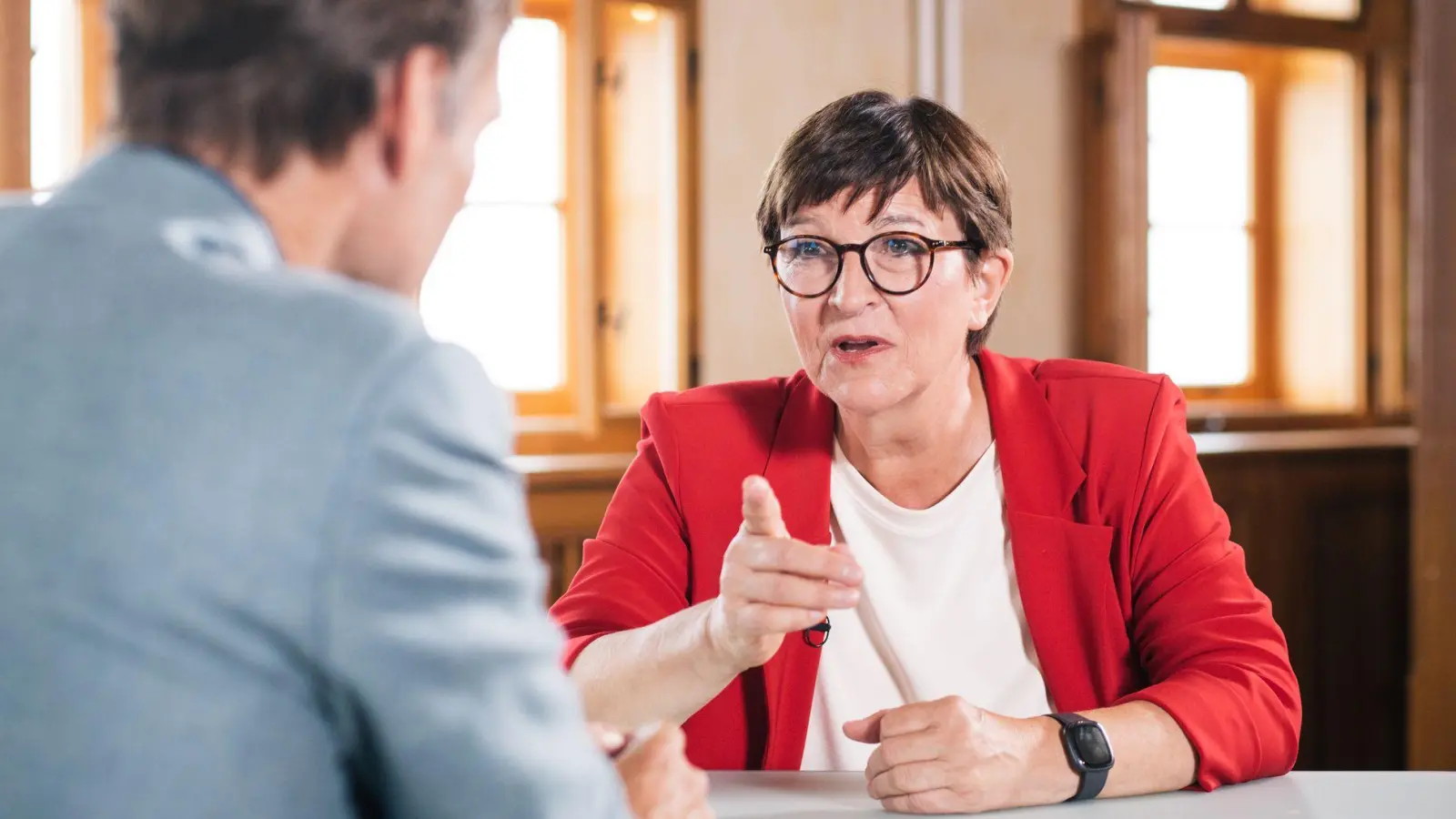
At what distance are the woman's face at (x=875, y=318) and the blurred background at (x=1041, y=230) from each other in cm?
197

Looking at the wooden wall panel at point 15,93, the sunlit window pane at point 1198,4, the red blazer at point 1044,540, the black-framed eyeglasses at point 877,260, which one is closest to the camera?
the red blazer at point 1044,540

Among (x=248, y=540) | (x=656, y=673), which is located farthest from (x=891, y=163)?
(x=248, y=540)

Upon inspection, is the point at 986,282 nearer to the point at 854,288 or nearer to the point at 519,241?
the point at 854,288

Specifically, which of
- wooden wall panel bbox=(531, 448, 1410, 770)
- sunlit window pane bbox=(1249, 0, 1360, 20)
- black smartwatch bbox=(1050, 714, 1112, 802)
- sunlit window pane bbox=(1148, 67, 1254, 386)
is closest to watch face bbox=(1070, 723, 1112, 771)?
black smartwatch bbox=(1050, 714, 1112, 802)

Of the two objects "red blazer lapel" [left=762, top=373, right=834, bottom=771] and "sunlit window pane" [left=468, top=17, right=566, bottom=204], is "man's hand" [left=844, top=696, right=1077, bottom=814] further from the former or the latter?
"sunlit window pane" [left=468, top=17, right=566, bottom=204]

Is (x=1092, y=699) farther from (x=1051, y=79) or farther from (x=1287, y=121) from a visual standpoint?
(x=1287, y=121)

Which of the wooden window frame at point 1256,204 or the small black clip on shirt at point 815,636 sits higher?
the wooden window frame at point 1256,204

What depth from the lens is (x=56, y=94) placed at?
3.19m

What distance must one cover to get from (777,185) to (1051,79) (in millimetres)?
2593

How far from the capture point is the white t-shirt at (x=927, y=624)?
61.4 inches

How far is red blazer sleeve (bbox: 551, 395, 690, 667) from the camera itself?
1.51 meters

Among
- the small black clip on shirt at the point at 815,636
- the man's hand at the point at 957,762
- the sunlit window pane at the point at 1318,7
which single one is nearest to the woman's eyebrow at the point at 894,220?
the small black clip on shirt at the point at 815,636

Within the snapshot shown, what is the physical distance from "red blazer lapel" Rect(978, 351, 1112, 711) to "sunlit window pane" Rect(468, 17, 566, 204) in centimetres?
237

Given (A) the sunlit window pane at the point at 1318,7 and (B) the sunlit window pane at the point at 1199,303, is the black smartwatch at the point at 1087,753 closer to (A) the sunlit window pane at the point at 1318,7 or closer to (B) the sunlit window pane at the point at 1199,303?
(B) the sunlit window pane at the point at 1199,303
